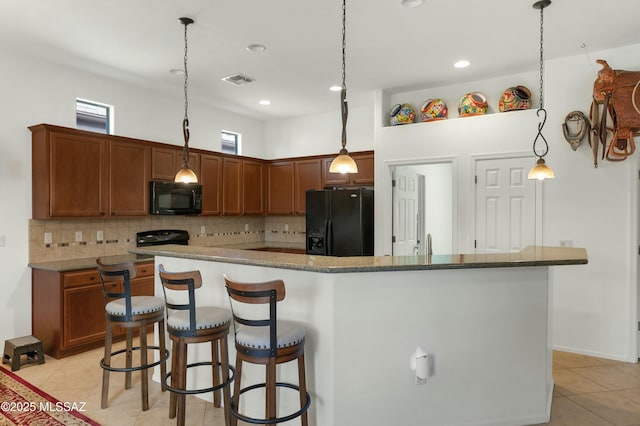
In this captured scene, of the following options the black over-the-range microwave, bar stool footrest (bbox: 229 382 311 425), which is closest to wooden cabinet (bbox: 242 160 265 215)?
the black over-the-range microwave

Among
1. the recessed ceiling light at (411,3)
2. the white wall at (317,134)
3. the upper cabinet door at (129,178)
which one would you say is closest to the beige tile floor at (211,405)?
the upper cabinet door at (129,178)

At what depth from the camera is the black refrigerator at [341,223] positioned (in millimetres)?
5086

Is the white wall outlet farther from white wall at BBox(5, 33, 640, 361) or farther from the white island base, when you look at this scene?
white wall at BBox(5, 33, 640, 361)

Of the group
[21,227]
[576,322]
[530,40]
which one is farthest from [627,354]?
[21,227]

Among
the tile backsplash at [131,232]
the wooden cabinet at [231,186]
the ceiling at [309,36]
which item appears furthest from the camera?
the wooden cabinet at [231,186]

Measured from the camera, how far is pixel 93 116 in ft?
15.0

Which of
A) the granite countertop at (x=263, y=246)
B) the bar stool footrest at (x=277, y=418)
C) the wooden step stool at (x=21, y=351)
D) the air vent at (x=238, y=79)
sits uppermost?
the air vent at (x=238, y=79)

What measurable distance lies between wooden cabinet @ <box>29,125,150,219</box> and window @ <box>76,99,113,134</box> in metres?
0.42

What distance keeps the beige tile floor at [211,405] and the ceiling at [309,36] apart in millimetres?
2930

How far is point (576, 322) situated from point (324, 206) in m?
3.07

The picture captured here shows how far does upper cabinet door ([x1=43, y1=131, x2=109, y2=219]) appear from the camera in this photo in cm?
385

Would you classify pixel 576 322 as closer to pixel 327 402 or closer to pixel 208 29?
pixel 327 402

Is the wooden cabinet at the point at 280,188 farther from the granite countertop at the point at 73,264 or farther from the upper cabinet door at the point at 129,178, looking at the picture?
the granite countertop at the point at 73,264

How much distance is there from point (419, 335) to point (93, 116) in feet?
13.9
